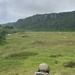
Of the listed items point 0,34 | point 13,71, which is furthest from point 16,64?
point 0,34

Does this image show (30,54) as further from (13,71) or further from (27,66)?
(13,71)

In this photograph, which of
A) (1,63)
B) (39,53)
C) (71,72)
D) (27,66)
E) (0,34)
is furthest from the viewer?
(0,34)

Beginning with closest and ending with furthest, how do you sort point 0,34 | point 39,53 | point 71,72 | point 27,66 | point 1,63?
point 71,72 → point 27,66 → point 1,63 → point 39,53 → point 0,34

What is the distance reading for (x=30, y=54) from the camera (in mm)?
70750

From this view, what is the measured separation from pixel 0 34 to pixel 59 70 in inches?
3252

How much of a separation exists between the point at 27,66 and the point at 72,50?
80.1 feet

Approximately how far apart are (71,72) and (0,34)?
85.0 meters

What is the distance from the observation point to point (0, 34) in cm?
12694

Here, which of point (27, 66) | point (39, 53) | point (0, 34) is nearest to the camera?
point (27, 66)

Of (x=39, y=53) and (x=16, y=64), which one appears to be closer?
(x=16, y=64)

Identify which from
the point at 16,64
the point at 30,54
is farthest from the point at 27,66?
the point at 30,54

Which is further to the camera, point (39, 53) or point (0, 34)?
point (0, 34)

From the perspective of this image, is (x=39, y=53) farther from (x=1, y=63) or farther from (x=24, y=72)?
(x=24, y=72)

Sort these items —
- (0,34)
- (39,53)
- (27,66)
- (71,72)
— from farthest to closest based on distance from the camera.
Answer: (0,34) < (39,53) < (27,66) < (71,72)
